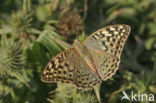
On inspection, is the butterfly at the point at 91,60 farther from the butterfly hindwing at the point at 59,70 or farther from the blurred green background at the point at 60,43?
the blurred green background at the point at 60,43

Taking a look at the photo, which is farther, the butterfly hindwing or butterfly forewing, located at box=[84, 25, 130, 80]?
butterfly forewing, located at box=[84, 25, 130, 80]

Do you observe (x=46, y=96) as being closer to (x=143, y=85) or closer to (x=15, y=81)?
(x=15, y=81)

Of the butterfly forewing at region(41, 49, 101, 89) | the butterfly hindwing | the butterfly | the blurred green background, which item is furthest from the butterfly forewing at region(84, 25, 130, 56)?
the butterfly hindwing

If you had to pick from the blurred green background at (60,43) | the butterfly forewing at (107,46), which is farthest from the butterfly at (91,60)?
the blurred green background at (60,43)

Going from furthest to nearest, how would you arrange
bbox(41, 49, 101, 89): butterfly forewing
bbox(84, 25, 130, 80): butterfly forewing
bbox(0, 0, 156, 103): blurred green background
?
bbox(0, 0, 156, 103): blurred green background → bbox(84, 25, 130, 80): butterfly forewing → bbox(41, 49, 101, 89): butterfly forewing

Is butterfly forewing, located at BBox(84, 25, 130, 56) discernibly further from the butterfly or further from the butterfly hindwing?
the butterfly hindwing

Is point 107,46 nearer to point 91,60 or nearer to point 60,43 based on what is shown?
point 91,60

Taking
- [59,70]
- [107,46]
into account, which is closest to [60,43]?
[59,70]

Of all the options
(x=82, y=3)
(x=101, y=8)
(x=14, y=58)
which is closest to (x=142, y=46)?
(x=101, y=8)
